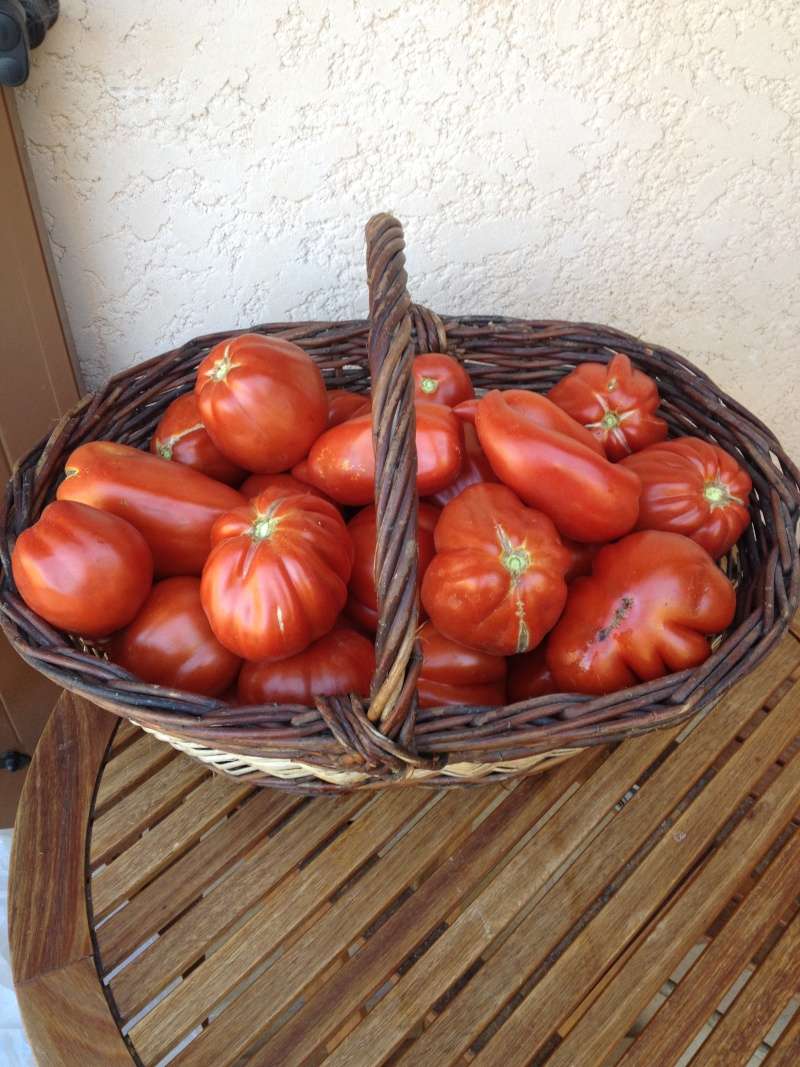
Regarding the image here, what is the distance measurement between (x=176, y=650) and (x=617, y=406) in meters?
0.52

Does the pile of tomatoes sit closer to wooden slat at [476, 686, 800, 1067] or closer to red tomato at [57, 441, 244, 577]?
red tomato at [57, 441, 244, 577]

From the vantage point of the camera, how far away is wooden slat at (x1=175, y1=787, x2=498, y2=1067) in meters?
0.61

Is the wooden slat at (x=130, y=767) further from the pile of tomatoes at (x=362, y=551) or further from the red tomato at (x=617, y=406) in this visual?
the red tomato at (x=617, y=406)

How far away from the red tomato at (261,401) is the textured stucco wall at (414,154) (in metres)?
0.29

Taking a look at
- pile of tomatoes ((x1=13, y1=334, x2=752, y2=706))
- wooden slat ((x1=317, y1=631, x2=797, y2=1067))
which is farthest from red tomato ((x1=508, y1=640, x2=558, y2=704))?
wooden slat ((x1=317, y1=631, x2=797, y2=1067))

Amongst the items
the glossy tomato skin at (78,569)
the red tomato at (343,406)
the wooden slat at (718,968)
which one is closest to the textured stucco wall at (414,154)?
the red tomato at (343,406)

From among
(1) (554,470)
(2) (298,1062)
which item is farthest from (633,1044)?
(1) (554,470)

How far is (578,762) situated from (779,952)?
224 millimetres

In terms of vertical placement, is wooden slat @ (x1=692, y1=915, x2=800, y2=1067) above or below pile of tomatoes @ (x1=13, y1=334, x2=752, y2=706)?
below

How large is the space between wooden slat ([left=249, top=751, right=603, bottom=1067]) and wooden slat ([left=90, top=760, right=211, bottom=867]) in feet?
0.73

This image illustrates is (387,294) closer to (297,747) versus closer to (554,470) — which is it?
(554,470)

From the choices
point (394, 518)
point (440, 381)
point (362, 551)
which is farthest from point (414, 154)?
point (394, 518)

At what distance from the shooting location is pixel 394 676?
0.51 meters

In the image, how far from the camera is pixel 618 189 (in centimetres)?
107
